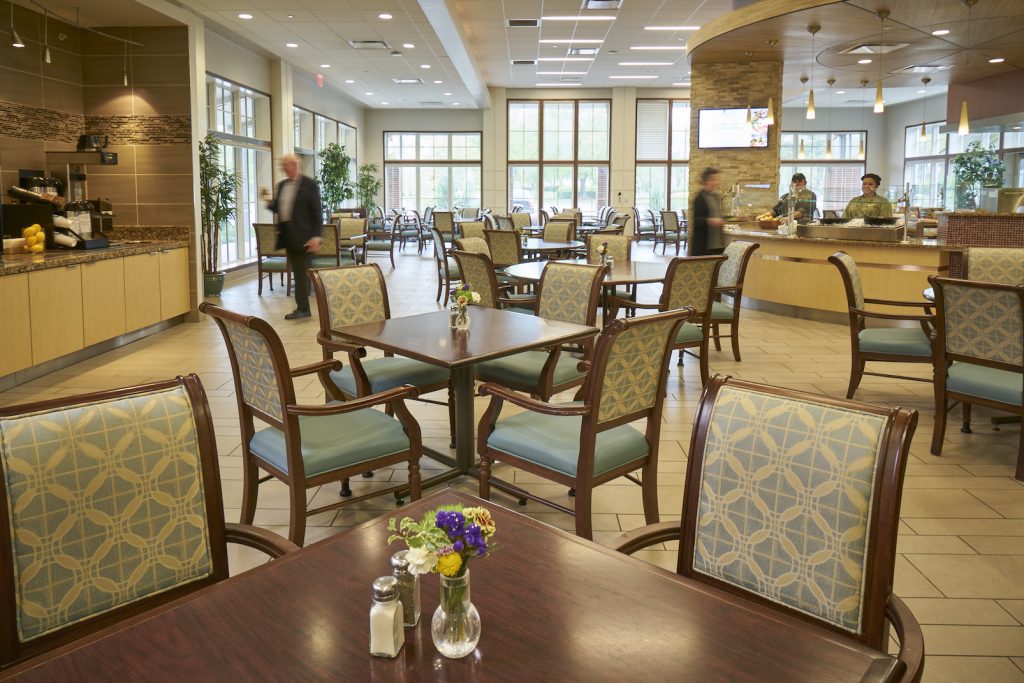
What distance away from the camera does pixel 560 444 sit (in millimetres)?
Result: 2754

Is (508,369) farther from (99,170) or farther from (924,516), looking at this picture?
(99,170)

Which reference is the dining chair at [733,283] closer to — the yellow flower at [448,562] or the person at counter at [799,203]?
the person at counter at [799,203]

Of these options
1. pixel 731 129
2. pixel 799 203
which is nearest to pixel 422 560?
pixel 799 203

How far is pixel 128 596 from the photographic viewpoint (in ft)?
5.13

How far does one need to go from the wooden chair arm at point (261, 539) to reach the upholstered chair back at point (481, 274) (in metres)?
3.55

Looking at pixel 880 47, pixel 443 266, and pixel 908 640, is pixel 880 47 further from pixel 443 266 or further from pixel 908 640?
pixel 908 640

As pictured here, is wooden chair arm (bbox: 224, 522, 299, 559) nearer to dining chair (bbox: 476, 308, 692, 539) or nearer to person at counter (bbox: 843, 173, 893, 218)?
dining chair (bbox: 476, 308, 692, 539)

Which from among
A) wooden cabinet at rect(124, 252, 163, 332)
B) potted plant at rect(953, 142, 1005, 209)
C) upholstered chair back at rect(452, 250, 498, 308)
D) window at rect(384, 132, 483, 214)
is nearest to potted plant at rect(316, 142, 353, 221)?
window at rect(384, 132, 483, 214)

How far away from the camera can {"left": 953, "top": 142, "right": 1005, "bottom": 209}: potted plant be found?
1536 cm

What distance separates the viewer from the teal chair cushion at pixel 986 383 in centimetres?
369

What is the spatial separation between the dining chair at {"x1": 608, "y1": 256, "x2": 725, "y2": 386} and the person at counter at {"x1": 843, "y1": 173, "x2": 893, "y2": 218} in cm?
412

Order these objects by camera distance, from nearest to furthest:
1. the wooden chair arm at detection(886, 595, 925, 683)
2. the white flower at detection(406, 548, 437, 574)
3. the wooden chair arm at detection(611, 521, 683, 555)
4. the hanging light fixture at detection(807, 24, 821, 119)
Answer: the white flower at detection(406, 548, 437, 574) → the wooden chair arm at detection(886, 595, 925, 683) → the wooden chair arm at detection(611, 521, 683, 555) → the hanging light fixture at detection(807, 24, 821, 119)

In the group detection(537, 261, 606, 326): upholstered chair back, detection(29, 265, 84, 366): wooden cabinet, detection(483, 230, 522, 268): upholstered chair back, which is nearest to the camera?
detection(537, 261, 606, 326): upholstered chair back

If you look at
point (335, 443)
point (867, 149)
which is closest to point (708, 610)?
point (335, 443)
